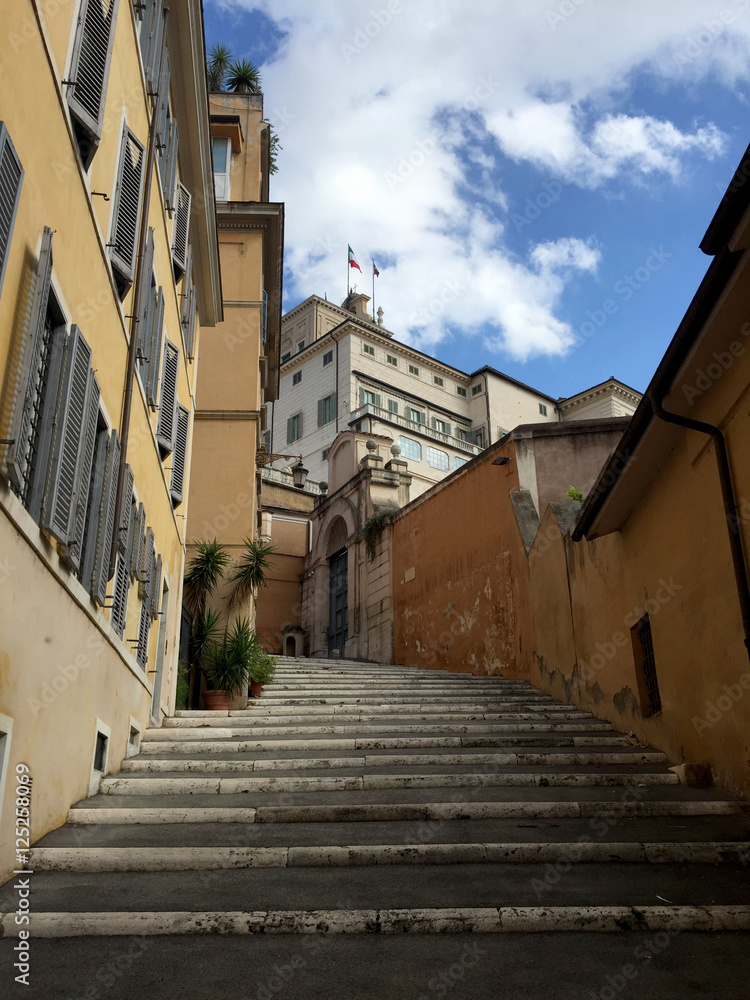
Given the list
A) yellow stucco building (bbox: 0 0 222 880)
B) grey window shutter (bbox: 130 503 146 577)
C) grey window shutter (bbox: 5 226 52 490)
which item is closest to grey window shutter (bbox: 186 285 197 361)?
yellow stucco building (bbox: 0 0 222 880)

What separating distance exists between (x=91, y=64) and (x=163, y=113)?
359cm

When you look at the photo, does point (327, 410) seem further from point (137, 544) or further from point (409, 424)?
point (137, 544)

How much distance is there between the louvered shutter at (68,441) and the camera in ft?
16.1

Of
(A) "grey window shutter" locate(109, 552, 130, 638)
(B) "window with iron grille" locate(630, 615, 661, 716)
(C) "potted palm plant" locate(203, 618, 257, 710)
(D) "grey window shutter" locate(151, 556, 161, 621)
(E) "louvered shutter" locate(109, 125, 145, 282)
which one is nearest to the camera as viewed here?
(E) "louvered shutter" locate(109, 125, 145, 282)

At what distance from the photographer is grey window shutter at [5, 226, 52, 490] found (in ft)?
13.8

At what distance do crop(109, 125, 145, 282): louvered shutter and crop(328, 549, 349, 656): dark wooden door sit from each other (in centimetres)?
1583

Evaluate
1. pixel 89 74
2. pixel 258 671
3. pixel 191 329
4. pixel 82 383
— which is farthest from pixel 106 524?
pixel 191 329

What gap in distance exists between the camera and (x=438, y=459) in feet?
131

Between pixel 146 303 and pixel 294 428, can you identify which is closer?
pixel 146 303

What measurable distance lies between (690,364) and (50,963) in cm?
501

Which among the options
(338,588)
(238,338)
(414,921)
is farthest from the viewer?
(338,588)

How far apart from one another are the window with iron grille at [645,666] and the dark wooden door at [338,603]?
1414 cm

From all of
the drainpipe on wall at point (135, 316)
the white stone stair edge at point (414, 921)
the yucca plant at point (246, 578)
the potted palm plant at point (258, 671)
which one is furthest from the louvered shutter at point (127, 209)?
the yucca plant at point (246, 578)

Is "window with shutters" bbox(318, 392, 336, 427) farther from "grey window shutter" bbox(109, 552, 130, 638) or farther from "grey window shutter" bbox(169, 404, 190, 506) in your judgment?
"grey window shutter" bbox(109, 552, 130, 638)
